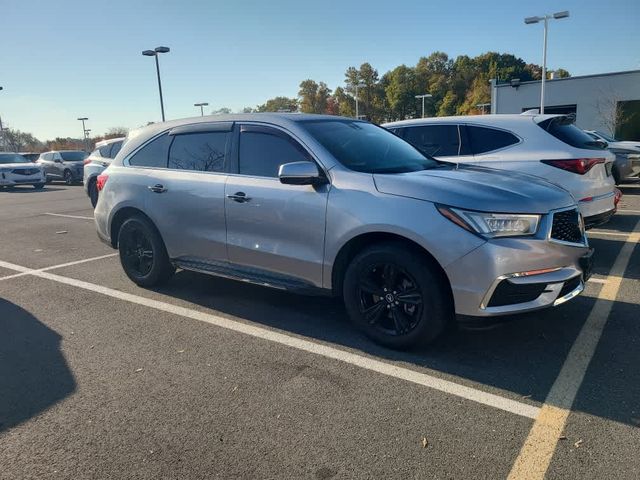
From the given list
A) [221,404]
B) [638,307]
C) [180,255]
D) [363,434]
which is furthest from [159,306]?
[638,307]

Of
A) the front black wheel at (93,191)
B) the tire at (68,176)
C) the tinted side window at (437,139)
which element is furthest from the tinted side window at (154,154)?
the tire at (68,176)

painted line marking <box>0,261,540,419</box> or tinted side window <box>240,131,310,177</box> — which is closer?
painted line marking <box>0,261,540,419</box>

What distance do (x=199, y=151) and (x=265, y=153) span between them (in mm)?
864

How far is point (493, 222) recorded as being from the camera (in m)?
3.32

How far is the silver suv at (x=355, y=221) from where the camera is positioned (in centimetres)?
334

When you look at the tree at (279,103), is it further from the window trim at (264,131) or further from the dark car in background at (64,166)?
the window trim at (264,131)

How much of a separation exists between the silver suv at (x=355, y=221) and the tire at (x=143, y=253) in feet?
0.07

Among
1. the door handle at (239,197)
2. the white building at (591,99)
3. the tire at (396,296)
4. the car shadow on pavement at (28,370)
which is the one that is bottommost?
the car shadow on pavement at (28,370)

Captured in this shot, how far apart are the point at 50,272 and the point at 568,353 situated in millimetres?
5992

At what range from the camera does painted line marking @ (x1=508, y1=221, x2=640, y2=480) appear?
8.04ft

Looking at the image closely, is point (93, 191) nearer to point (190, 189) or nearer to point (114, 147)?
point (114, 147)

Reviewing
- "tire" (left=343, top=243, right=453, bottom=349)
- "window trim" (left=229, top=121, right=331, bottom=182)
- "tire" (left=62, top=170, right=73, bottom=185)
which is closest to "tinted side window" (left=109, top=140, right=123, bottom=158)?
"window trim" (left=229, top=121, right=331, bottom=182)

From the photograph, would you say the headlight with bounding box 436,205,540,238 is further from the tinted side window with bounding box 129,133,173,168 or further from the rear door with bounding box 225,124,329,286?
the tinted side window with bounding box 129,133,173,168

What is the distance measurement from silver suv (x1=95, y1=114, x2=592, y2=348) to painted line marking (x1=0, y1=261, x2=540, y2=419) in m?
0.27
